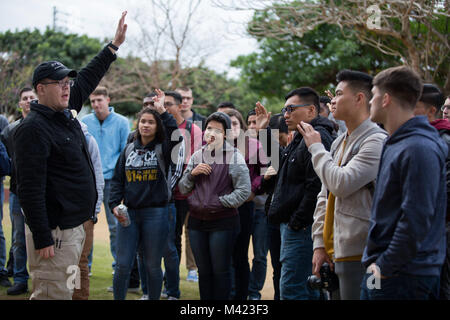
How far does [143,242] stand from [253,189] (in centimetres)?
135

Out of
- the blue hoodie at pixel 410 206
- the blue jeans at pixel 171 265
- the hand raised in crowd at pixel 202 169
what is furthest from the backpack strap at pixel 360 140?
the blue jeans at pixel 171 265

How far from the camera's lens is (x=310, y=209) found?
3.69m

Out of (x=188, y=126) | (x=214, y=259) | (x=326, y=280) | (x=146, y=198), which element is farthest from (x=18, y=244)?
(x=326, y=280)

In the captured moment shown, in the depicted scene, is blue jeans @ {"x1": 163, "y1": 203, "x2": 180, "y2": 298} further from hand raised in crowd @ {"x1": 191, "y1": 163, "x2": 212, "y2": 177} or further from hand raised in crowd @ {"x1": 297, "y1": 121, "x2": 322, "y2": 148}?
hand raised in crowd @ {"x1": 297, "y1": 121, "x2": 322, "y2": 148}

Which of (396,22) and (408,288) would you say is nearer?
(408,288)

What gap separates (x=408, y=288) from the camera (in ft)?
7.73

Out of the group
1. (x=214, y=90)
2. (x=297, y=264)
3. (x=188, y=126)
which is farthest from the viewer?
(x=214, y=90)

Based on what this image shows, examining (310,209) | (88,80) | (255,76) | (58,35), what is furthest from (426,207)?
(58,35)

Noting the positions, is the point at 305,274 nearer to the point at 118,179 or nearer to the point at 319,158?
the point at 319,158

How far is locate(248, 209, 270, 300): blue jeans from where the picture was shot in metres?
5.60

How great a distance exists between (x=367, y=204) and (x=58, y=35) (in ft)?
86.9

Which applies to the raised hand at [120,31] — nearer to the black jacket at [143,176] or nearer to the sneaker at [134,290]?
the black jacket at [143,176]

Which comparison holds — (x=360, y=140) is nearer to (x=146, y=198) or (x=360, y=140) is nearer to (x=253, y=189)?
(x=253, y=189)

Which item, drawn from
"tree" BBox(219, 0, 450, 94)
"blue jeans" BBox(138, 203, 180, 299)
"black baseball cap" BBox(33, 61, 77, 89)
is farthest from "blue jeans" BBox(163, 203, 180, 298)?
"tree" BBox(219, 0, 450, 94)
